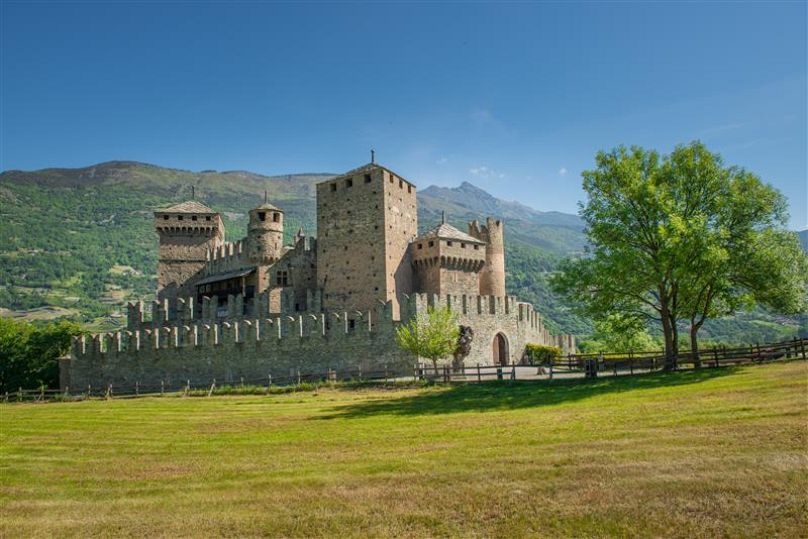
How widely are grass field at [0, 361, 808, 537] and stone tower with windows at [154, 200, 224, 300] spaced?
3408 cm

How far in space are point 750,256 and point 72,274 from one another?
20599 centimetres

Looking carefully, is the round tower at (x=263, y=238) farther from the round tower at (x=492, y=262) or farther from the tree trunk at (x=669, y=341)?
the tree trunk at (x=669, y=341)

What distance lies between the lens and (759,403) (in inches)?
655

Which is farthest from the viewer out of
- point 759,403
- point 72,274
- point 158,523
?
point 72,274

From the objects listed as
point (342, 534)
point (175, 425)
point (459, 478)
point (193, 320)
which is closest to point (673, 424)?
point (459, 478)

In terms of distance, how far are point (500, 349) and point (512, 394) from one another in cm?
1545

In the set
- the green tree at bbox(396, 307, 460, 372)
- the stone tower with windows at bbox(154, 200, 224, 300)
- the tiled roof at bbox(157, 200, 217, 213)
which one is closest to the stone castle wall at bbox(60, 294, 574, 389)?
the green tree at bbox(396, 307, 460, 372)

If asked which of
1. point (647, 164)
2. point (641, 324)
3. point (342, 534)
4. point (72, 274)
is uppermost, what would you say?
point (72, 274)

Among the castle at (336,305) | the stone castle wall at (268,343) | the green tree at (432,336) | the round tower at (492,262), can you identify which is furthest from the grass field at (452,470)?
the round tower at (492,262)

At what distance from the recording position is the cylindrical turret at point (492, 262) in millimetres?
42534

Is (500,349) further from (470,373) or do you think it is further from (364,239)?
(364,239)

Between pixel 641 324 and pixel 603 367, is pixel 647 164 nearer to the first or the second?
pixel 641 324

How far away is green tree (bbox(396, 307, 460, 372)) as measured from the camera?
104ft

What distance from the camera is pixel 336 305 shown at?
4197cm
